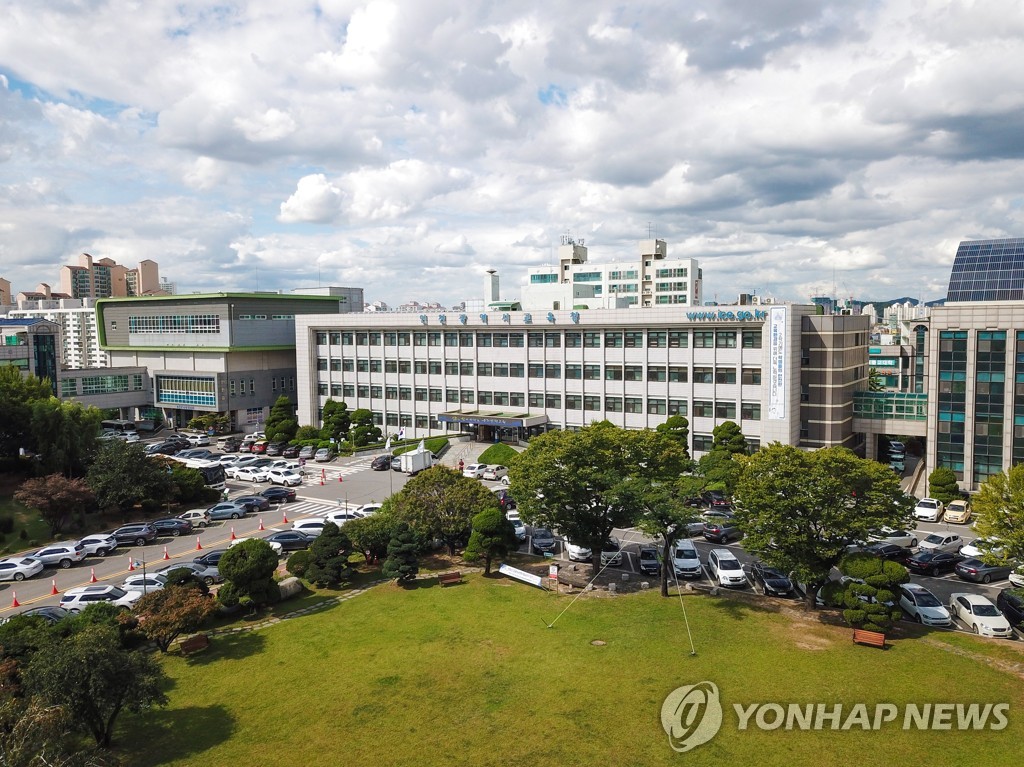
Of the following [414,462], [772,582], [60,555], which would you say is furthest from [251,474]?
[772,582]

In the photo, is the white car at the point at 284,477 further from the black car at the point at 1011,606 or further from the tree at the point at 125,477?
the black car at the point at 1011,606

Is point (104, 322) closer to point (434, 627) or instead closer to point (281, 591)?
point (281, 591)

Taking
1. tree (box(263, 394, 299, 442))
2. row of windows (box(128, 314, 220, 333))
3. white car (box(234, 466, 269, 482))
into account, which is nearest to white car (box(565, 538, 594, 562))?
white car (box(234, 466, 269, 482))

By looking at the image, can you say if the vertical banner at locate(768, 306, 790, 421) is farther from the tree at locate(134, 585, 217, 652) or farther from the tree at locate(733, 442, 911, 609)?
the tree at locate(134, 585, 217, 652)

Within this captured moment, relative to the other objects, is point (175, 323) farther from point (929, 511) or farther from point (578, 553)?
point (929, 511)

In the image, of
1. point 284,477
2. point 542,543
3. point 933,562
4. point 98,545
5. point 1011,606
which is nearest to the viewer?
point 1011,606

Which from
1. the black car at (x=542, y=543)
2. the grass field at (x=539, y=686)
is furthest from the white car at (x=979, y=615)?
the black car at (x=542, y=543)
